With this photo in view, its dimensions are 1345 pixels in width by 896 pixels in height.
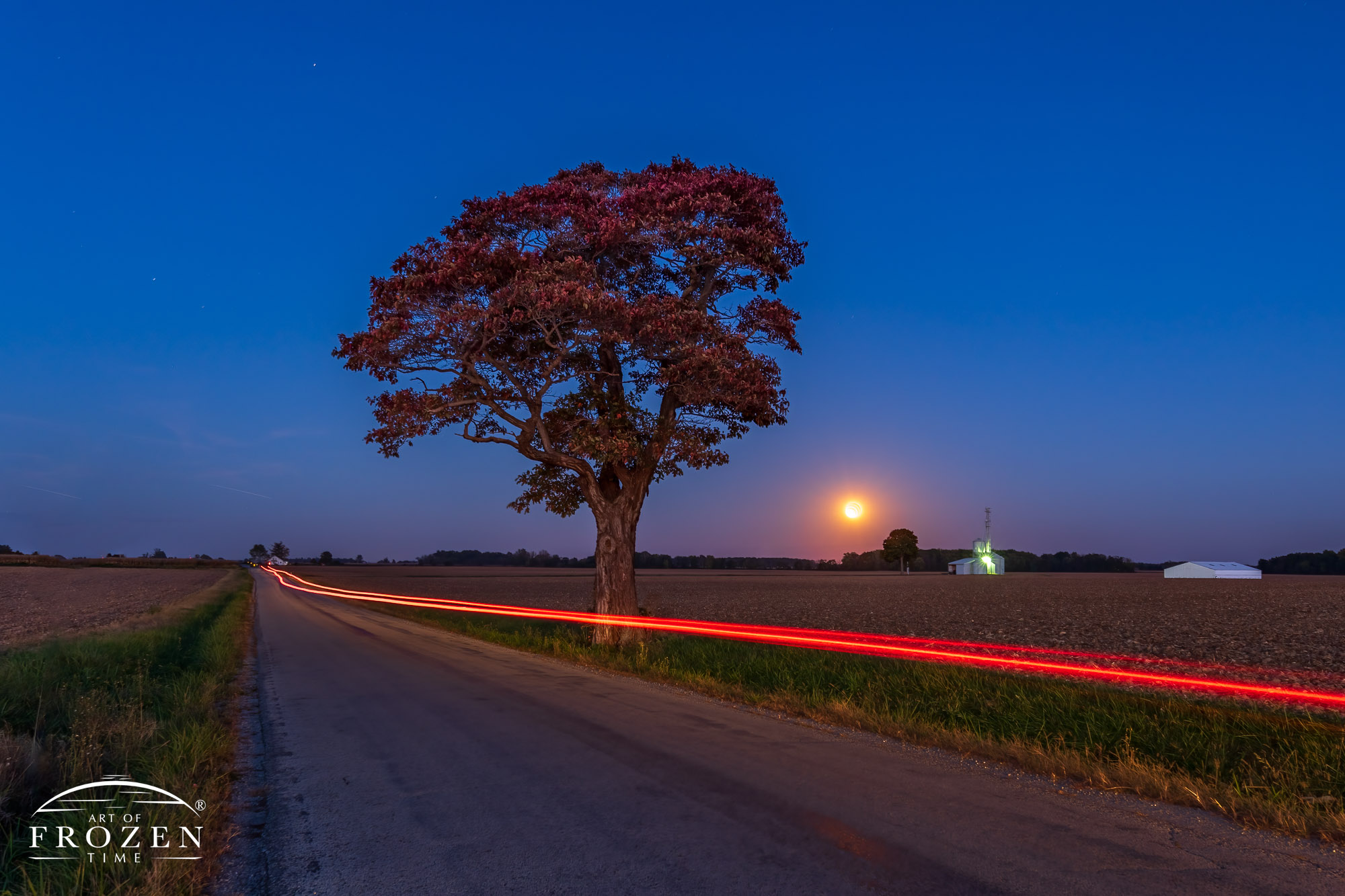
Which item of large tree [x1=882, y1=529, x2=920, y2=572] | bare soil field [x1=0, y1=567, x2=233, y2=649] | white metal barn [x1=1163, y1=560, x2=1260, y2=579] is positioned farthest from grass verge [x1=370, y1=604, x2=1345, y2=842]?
large tree [x1=882, y1=529, x2=920, y2=572]

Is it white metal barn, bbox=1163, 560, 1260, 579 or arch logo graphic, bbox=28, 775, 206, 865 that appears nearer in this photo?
arch logo graphic, bbox=28, 775, 206, 865

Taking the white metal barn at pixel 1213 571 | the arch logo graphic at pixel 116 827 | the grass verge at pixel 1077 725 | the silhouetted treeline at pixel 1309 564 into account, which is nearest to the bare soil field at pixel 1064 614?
the grass verge at pixel 1077 725

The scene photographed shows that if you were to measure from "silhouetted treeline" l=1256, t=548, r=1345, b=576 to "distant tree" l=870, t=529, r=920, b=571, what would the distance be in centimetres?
8143

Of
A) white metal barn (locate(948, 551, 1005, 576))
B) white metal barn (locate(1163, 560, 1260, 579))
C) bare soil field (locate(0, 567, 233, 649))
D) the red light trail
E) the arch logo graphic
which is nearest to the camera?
the arch logo graphic

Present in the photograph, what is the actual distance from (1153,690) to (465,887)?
12.4 meters

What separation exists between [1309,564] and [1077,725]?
23644 centimetres

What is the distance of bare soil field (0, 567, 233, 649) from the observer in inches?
1146

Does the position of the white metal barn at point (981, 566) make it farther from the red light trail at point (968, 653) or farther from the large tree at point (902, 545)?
the red light trail at point (968, 653)

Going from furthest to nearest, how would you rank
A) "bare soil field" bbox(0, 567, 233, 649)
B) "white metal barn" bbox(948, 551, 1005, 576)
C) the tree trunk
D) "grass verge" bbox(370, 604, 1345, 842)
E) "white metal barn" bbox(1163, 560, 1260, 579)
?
"white metal barn" bbox(948, 551, 1005, 576)
"white metal barn" bbox(1163, 560, 1260, 579)
"bare soil field" bbox(0, 567, 233, 649)
the tree trunk
"grass verge" bbox(370, 604, 1345, 842)

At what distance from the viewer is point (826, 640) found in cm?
1888

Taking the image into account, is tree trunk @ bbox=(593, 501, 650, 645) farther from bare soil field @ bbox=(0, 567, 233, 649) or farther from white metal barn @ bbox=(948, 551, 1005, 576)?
white metal barn @ bbox=(948, 551, 1005, 576)

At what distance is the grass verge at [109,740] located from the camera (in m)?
4.83

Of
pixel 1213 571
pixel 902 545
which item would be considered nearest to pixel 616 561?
pixel 1213 571

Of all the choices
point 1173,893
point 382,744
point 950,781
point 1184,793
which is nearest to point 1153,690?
point 1184,793
